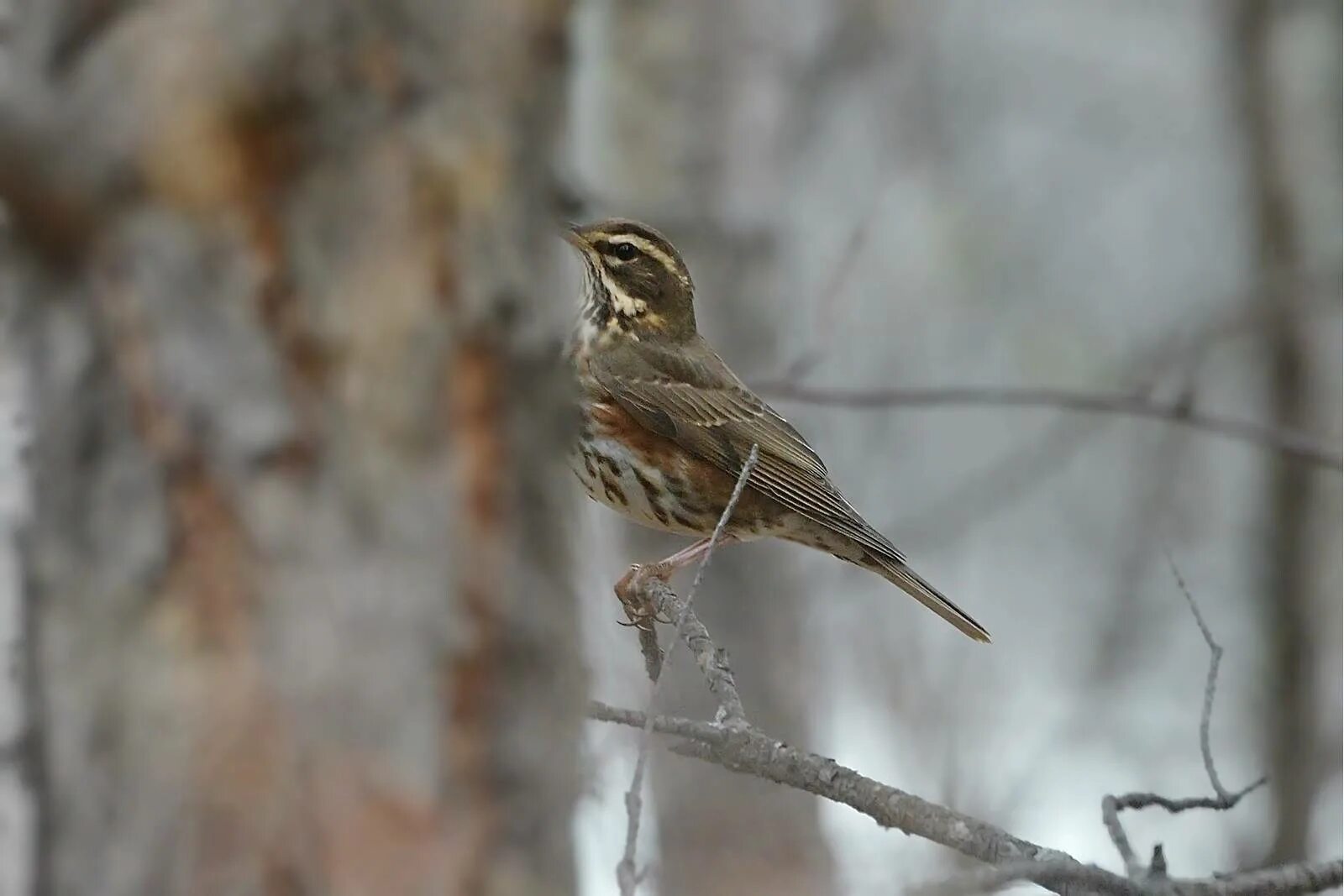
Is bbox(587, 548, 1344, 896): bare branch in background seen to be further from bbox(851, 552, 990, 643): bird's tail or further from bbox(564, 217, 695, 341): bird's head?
bbox(564, 217, 695, 341): bird's head

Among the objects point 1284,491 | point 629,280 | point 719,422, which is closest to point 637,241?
point 629,280

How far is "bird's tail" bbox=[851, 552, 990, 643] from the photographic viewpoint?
5.99m

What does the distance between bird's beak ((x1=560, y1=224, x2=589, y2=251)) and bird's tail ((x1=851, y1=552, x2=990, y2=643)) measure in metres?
1.64

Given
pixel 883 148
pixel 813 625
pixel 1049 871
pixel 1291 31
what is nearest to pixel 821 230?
pixel 883 148

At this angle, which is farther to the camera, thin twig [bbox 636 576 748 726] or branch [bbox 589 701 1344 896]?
thin twig [bbox 636 576 748 726]

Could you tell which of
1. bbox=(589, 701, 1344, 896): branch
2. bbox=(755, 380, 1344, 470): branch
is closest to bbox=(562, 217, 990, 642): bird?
bbox=(755, 380, 1344, 470): branch

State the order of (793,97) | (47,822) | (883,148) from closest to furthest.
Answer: (47,822)
(793,97)
(883,148)

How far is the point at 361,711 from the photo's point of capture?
2.38 meters

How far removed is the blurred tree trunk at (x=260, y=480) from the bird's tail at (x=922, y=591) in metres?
3.69

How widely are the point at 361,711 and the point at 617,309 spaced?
4294mm

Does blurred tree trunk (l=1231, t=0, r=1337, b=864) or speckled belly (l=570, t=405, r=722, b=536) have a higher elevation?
blurred tree trunk (l=1231, t=0, r=1337, b=864)

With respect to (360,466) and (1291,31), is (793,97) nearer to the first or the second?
(1291,31)

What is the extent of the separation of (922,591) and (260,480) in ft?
13.2

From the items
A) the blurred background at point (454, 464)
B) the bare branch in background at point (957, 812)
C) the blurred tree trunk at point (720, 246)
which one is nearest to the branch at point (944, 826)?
the bare branch in background at point (957, 812)
